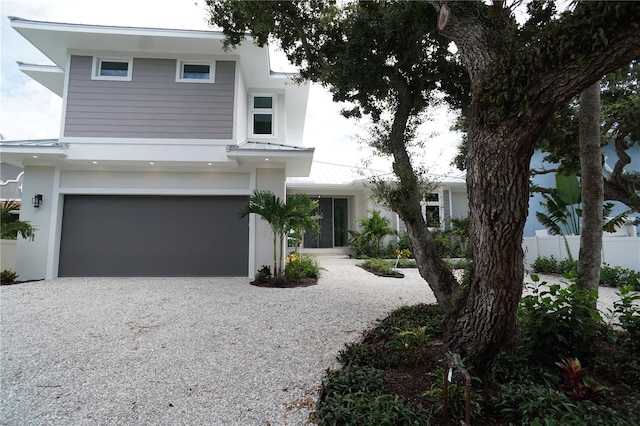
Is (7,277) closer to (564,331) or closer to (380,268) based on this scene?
(380,268)

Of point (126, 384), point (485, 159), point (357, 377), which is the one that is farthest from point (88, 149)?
point (485, 159)

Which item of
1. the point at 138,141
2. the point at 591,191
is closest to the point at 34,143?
the point at 138,141

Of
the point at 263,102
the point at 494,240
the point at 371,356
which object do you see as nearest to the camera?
→ the point at 494,240

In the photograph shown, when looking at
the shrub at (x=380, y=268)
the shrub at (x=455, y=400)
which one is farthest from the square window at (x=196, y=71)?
the shrub at (x=455, y=400)

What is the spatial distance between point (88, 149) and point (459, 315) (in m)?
9.45

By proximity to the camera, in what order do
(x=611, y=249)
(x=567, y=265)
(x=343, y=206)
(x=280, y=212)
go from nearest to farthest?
(x=280, y=212) → (x=611, y=249) → (x=567, y=265) → (x=343, y=206)

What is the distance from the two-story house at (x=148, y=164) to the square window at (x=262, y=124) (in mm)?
1236

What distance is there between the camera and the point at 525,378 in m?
2.79

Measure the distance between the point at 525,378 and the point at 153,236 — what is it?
8.93 m

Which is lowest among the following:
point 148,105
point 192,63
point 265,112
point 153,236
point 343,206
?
point 153,236

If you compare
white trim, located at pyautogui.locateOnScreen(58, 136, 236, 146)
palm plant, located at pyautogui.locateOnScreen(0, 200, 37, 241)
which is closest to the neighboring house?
white trim, located at pyautogui.locateOnScreen(58, 136, 236, 146)

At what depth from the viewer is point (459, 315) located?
301cm

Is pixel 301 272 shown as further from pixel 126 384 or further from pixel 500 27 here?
pixel 500 27

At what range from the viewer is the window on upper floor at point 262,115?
10227mm
